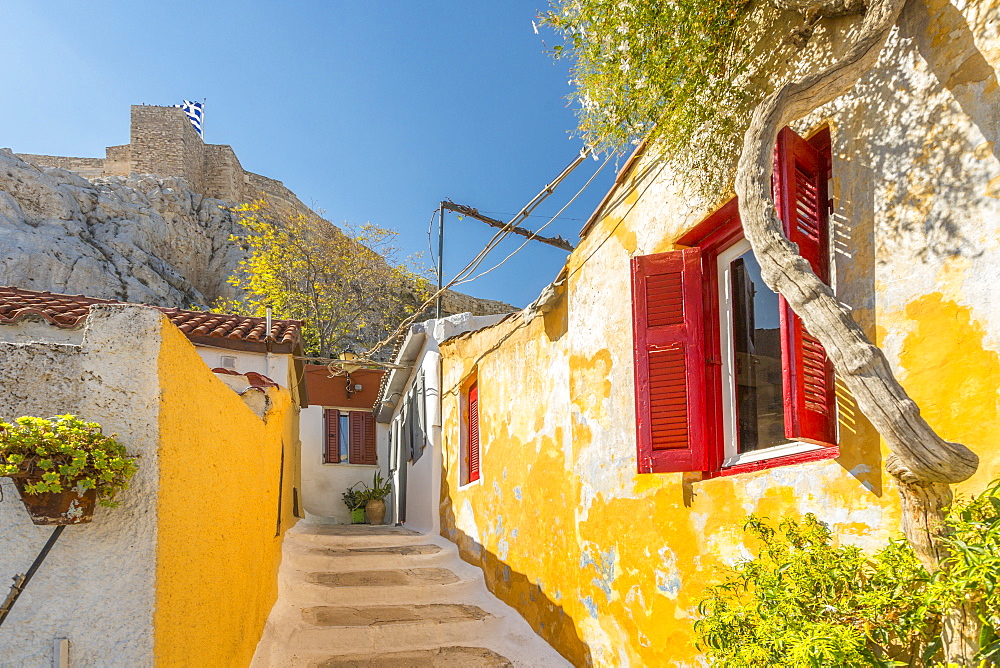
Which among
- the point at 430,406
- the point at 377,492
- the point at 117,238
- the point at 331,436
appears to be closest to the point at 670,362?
the point at 430,406

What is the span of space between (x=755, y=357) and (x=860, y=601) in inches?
73.6

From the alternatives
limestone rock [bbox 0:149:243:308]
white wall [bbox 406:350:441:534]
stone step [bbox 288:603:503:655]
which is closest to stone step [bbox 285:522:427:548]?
white wall [bbox 406:350:441:534]

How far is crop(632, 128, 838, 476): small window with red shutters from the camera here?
3.59 m

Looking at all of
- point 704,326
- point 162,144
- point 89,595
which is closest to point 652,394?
point 704,326

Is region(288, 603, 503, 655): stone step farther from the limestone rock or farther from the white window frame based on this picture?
the limestone rock

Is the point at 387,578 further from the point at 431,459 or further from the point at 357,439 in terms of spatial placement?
the point at 357,439

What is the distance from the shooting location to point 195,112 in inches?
1257

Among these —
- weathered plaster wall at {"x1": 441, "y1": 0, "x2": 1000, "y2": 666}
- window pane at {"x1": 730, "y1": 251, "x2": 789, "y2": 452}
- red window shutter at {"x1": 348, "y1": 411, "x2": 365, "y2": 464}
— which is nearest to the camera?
weathered plaster wall at {"x1": 441, "y1": 0, "x2": 1000, "y2": 666}

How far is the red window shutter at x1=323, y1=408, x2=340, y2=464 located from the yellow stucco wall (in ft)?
42.7

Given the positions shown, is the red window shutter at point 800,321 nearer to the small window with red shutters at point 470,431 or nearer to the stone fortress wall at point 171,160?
the small window with red shutters at point 470,431

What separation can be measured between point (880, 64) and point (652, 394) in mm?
1983

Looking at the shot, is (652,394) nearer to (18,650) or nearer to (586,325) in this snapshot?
(586,325)

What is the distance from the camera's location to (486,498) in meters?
7.20

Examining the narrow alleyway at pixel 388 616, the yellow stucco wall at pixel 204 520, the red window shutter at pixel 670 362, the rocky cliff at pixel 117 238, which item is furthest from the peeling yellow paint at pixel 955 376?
the rocky cliff at pixel 117 238
